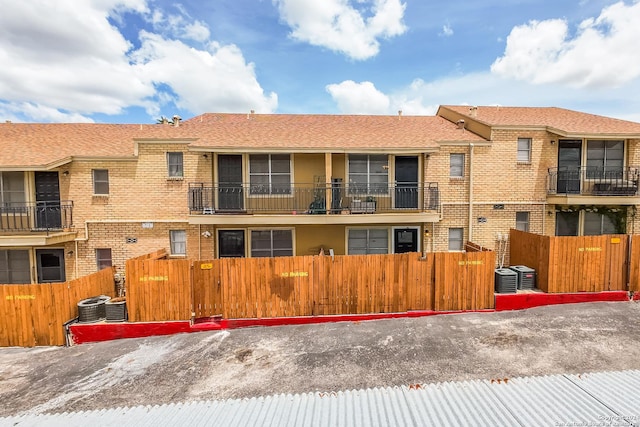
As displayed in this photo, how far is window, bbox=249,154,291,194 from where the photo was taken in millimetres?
12508

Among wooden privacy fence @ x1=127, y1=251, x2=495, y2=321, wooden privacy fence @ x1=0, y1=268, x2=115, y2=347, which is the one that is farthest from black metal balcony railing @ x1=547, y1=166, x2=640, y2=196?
wooden privacy fence @ x1=0, y1=268, x2=115, y2=347

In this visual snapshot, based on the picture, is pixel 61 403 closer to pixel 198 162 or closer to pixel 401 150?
pixel 198 162

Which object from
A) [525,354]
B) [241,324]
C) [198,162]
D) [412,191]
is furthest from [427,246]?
[198,162]

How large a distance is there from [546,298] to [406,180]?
644 cm

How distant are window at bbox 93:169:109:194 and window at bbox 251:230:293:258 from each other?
20.7 feet

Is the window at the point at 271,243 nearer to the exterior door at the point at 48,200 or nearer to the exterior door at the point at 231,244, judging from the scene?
the exterior door at the point at 231,244

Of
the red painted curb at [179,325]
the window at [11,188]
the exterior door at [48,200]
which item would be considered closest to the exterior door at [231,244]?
the red painted curb at [179,325]

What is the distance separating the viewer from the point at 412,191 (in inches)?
503

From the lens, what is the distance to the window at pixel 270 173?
1251 cm

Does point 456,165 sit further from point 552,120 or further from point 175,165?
point 175,165

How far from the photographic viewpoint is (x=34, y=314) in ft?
28.8

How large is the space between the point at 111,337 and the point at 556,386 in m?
10.7

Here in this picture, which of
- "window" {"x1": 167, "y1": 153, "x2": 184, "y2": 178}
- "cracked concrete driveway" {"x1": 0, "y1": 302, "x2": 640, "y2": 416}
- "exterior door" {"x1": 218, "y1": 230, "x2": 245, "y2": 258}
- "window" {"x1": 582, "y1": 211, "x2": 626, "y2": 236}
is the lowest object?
Answer: "cracked concrete driveway" {"x1": 0, "y1": 302, "x2": 640, "y2": 416}

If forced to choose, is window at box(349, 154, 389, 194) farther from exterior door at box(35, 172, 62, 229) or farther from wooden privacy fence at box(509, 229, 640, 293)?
exterior door at box(35, 172, 62, 229)
